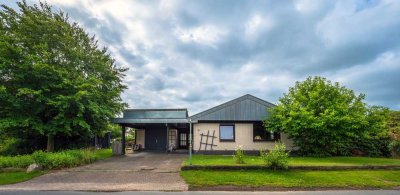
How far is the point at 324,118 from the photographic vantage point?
48.8ft

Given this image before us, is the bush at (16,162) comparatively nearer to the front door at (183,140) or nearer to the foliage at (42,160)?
the foliage at (42,160)

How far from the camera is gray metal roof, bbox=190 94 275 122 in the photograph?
60.2ft

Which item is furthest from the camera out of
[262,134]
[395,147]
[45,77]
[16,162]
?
[262,134]

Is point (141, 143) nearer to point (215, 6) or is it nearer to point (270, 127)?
point (270, 127)

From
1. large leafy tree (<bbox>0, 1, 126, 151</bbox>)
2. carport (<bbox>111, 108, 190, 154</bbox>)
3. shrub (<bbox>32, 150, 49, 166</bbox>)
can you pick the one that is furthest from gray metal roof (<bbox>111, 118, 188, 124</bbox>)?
shrub (<bbox>32, 150, 49, 166</bbox>)

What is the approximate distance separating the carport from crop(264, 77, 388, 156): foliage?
746cm

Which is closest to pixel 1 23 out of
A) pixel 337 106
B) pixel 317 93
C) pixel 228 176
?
pixel 228 176

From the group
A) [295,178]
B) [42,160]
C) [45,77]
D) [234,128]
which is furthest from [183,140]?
[295,178]

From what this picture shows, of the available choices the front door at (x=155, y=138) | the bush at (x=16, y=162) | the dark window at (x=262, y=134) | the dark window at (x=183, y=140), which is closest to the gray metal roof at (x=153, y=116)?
the dark window at (x=262, y=134)

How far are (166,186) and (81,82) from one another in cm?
1039

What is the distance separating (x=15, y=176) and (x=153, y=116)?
33.2 feet

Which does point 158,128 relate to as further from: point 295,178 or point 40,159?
point 295,178

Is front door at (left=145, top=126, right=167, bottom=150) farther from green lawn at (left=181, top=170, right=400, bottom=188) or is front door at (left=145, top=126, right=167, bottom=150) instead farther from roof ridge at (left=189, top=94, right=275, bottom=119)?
green lawn at (left=181, top=170, right=400, bottom=188)

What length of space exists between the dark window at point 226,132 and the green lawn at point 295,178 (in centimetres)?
737
